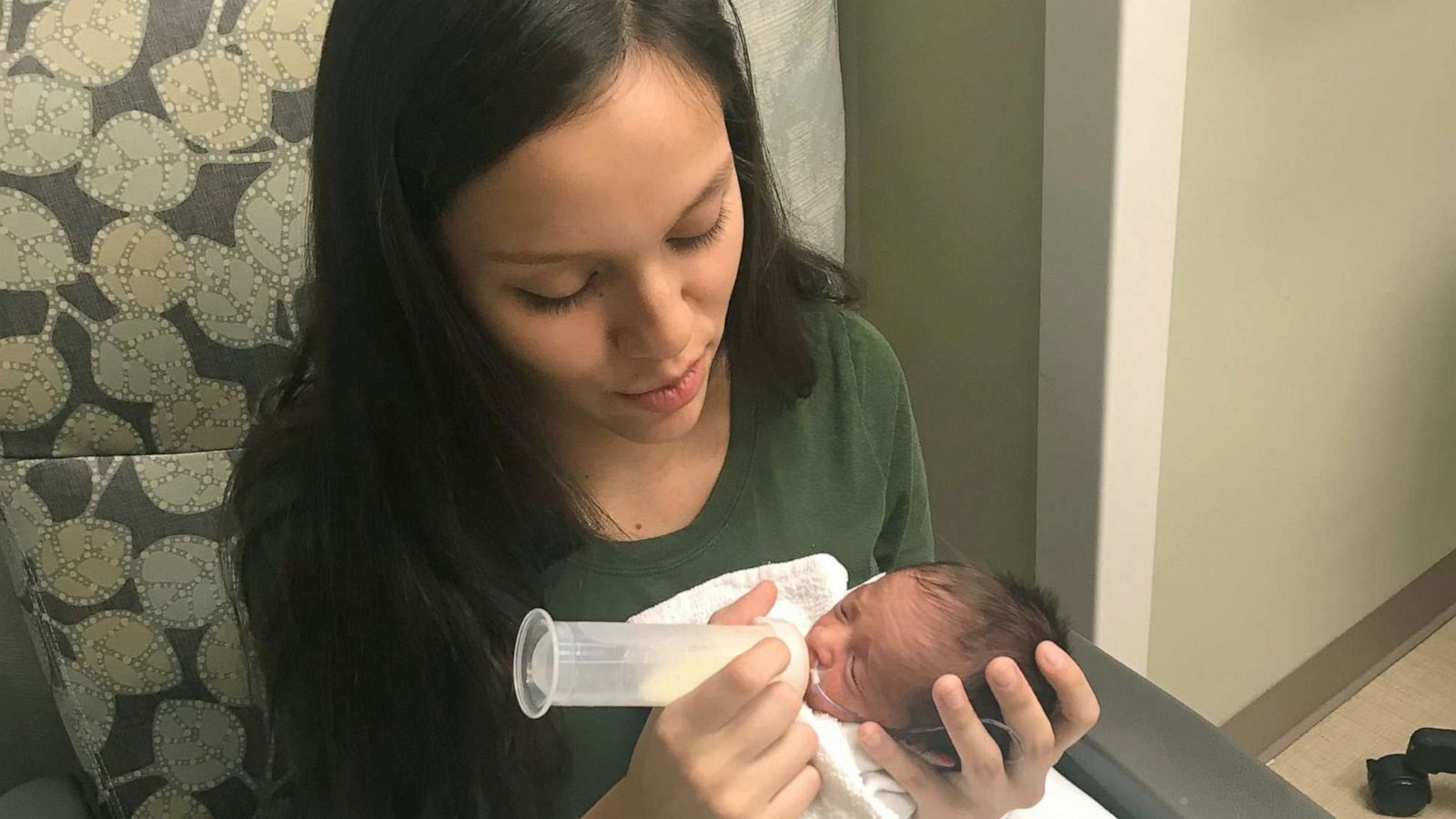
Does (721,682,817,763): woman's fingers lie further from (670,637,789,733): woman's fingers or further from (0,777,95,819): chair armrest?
(0,777,95,819): chair armrest

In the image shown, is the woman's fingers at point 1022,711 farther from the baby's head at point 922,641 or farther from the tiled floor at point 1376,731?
the tiled floor at point 1376,731

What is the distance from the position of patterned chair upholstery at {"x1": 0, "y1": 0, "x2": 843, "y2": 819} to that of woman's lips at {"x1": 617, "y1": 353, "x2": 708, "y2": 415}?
369 millimetres

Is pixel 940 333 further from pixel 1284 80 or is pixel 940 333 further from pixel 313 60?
pixel 313 60

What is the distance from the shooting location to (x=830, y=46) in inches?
48.2

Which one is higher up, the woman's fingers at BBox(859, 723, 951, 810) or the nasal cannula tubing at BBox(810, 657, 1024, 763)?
the nasal cannula tubing at BBox(810, 657, 1024, 763)

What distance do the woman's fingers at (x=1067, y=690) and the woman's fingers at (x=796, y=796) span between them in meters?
0.17

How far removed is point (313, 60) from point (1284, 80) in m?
0.94

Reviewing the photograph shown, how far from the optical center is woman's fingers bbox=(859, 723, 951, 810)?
2.81 ft

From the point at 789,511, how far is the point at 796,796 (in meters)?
0.27

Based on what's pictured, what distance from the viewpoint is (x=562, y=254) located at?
705mm

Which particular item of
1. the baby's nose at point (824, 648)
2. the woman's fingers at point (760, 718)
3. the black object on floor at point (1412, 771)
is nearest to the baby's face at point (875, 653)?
the baby's nose at point (824, 648)

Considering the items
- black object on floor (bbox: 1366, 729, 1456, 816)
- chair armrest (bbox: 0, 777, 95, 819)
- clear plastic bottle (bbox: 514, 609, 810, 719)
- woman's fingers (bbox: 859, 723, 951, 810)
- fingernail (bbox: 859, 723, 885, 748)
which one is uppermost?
clear plastic bottle (bbox: 514, 609, 810, 719)

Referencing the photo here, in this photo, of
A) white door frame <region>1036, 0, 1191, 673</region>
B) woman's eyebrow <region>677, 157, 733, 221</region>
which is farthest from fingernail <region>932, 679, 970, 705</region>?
white door frame <region>1036, 0, 1191, 673</region>

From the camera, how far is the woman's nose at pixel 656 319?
73 cm
